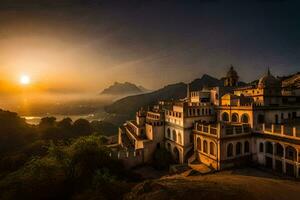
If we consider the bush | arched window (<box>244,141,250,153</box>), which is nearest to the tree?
the bush

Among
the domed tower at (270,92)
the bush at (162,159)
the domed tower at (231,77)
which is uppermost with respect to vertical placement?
the domed tower at (231,77)

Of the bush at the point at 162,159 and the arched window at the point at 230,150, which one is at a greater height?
the arched window at the point at 230,150

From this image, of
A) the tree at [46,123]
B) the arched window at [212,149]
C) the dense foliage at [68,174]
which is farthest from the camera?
the tree at [46,123]

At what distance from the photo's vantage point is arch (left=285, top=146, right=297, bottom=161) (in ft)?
82.9

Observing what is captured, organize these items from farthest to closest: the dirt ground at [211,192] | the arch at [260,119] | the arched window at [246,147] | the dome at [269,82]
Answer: the dome at [269,82], the arch at [260,119], the arched window at [246,147], the dirt ground at [211,192]

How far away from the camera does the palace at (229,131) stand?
91.0 ft

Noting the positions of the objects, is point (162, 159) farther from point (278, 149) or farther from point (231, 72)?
point (231, 72)

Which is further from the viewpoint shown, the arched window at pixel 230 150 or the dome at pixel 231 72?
the dome at pixel 231 72

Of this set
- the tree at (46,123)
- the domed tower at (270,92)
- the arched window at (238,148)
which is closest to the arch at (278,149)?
the arched window at (238,148)

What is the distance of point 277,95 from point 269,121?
9.91 m

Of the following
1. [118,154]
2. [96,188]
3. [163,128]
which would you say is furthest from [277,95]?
[96,188]

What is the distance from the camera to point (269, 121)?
32.5 m

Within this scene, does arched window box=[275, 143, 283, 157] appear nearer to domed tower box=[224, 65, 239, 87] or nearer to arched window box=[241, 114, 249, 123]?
arched window box=[241, 114, 249, 123]

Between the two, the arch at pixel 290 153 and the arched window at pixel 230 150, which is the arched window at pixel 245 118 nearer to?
the arched window at pixel 230 150
